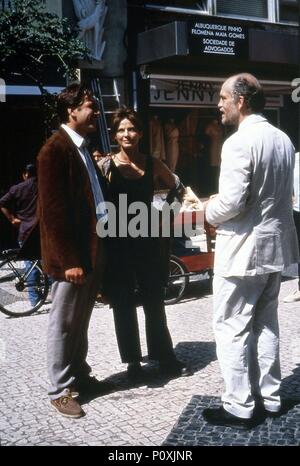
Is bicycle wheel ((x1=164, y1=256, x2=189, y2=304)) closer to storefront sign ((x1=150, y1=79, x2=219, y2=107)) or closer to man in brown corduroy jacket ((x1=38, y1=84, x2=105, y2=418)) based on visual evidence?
man in brown corduroy jacket ((x1=38, y1=84, x2=105, y2=418))

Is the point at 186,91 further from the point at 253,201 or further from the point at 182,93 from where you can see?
the point at 253,201

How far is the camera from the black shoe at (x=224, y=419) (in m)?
3.63

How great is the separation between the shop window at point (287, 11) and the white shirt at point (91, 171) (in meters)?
12.2

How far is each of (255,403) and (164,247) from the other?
1424 mm

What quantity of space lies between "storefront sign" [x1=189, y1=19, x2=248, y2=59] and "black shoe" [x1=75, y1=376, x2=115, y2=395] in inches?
303

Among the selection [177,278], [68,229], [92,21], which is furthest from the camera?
[92,21]

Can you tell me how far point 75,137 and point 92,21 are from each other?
7752 millimetres

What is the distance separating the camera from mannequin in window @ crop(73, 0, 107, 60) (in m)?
11.0

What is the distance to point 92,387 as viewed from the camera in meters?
4.38

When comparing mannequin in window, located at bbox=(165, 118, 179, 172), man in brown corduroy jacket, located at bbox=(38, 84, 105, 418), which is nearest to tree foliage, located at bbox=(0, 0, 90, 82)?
mannequin in window, located at bbox=(165, 118, 179, 172)

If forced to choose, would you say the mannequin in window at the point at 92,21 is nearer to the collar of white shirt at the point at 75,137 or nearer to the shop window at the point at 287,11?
the shop window at the point at 287,11

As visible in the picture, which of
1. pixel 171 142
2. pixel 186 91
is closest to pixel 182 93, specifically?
pixel 186 91

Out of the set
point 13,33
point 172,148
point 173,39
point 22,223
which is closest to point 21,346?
point 22,223

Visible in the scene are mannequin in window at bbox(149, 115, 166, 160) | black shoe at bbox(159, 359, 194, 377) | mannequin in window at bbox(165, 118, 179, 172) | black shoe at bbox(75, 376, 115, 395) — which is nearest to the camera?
black shoe at bbox(75, 376, 115, 395)
